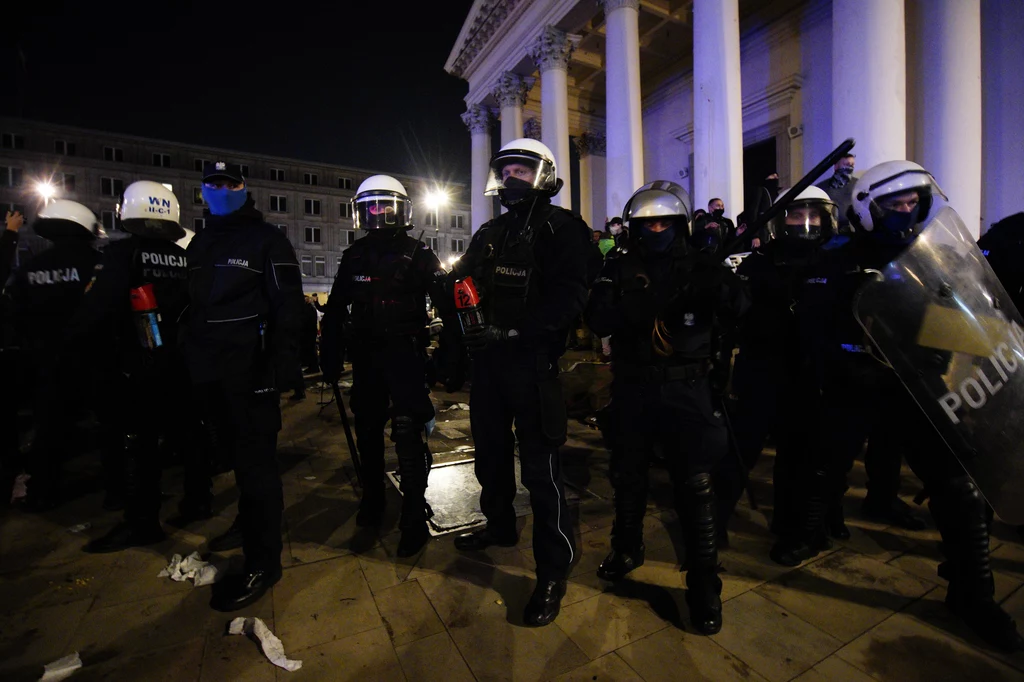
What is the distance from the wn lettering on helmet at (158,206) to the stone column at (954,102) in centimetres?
987

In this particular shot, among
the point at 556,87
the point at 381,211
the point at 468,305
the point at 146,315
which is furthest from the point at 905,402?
the point at 556,87

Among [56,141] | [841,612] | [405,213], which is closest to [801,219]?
[841,612]

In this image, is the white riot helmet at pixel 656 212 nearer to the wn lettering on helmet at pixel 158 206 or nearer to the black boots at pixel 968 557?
the black boots at pixel 968 557

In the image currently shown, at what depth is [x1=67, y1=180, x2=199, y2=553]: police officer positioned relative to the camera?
3.27 meters

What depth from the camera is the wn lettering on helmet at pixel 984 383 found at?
2.27 metres

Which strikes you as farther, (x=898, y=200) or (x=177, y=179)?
(x=177, y=179)

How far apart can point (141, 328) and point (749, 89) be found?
1782 cm

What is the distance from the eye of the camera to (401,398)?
11.0ft

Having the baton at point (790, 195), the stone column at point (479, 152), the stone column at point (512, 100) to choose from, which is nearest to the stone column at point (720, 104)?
the baton at point (790, 195)

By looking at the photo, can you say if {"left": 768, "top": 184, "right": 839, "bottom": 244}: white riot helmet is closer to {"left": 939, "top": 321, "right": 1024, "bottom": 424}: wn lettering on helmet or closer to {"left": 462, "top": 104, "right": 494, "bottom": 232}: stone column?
{"left": 939, "top": 321, "right": 1024, "bottom": 424}: wn lettering on helmet

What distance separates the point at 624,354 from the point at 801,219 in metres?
1.67

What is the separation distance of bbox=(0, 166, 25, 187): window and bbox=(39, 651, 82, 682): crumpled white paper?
4826cm

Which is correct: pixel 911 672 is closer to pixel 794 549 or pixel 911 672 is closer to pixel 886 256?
pixel 794 549

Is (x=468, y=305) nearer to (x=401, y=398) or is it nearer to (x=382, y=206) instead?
(x=401, y=398)
